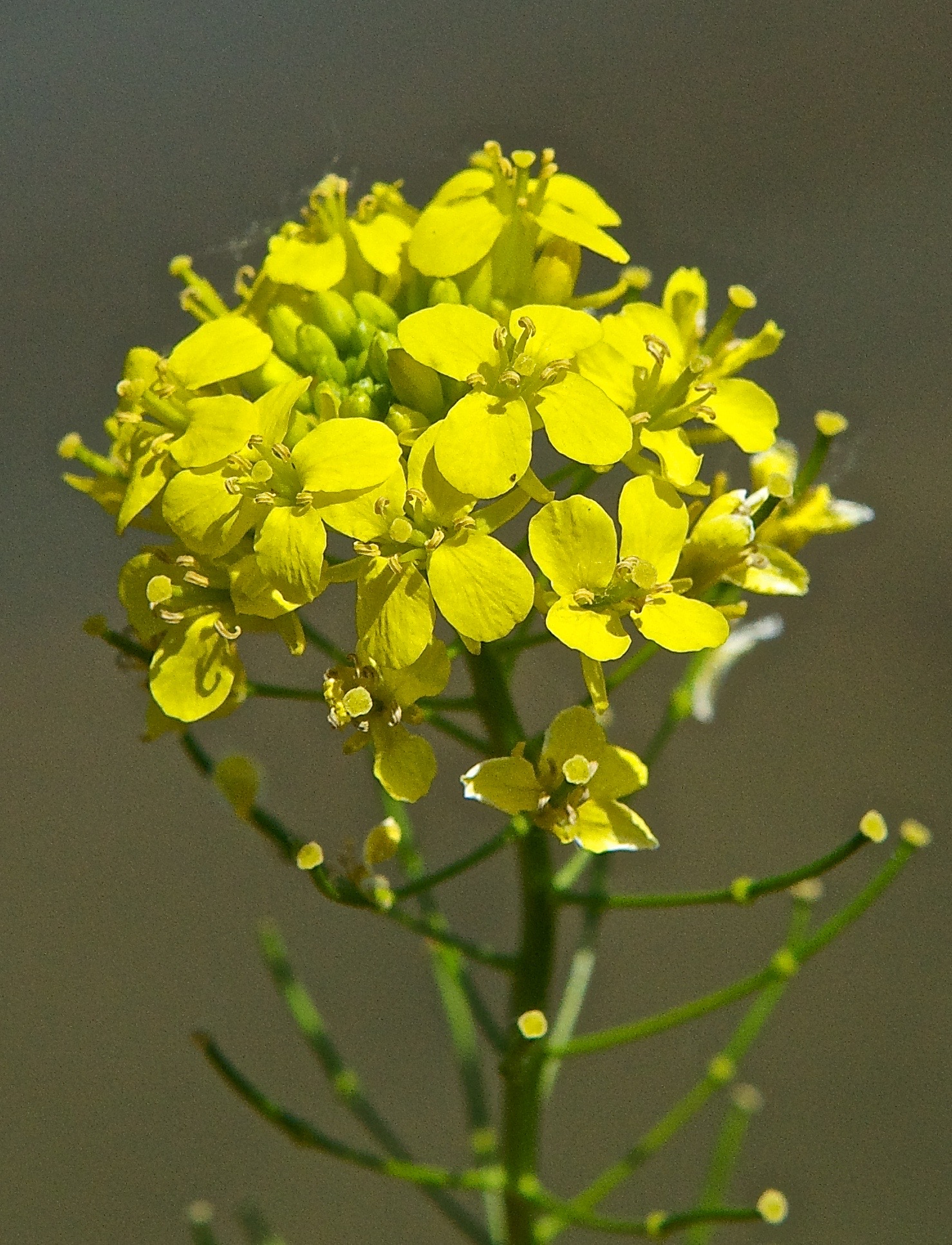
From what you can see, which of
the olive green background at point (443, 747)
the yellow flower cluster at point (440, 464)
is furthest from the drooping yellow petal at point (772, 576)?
the olive green background at point (443, 747)

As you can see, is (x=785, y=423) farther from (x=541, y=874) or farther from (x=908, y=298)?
(x=541, y=874)

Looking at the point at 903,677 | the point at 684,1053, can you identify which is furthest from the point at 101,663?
the point at 903,677

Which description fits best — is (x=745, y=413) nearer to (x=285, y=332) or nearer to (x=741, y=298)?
(x=741, y=298)

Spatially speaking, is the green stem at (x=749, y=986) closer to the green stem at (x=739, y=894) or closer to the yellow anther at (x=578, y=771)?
the green stem at (x=739, y=894)

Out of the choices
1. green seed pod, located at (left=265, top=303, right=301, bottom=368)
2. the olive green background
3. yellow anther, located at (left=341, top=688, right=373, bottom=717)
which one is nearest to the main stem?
yellow anther, located at (left=341, top=688, right=373, bottom=717)

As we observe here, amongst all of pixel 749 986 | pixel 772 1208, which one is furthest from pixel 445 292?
pixel 772 1208
